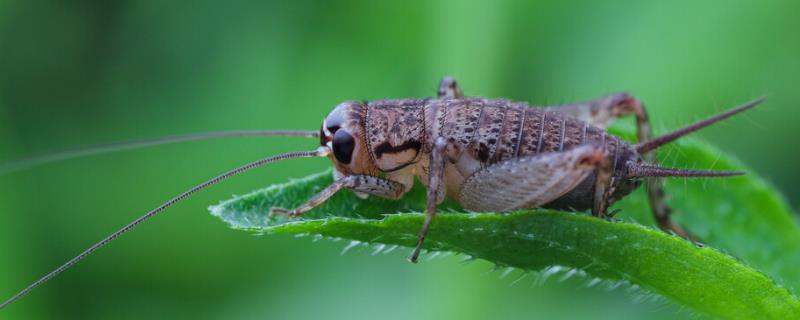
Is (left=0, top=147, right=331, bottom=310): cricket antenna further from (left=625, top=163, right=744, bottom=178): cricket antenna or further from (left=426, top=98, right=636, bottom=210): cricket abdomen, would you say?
(left=625, top=163, right=744, bottom=178): cricket antenna

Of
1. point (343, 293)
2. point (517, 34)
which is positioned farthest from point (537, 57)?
point (343, 293)

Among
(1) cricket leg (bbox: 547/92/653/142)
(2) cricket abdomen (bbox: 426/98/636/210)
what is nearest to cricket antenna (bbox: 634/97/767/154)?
(2) cricket abdomen (bbox: 426/98/636/210)

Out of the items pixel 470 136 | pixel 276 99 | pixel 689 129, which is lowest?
pixel 276 99

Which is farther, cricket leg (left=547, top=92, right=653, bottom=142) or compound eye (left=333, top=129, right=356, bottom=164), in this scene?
cricket leg (left=547, top=92, right=653, bottom=142)

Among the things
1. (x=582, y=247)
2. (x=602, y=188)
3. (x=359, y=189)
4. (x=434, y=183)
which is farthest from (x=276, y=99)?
(x=582, y=247)

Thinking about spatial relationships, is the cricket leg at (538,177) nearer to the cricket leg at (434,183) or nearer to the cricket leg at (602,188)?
the cricket leg at (602,188)

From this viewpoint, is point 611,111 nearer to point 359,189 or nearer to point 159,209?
point 359,189

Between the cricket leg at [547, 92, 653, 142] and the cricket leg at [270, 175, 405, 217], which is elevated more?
the cricket leg at [547, 92, 653, 142]

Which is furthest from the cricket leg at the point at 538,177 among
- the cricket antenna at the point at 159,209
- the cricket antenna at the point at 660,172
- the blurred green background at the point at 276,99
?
the blurred green background at the point at 276,99
